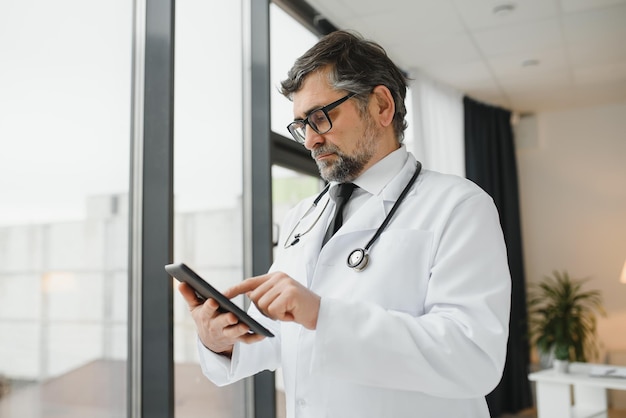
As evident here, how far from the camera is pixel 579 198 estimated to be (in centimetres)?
547

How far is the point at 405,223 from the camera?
118 centimetres

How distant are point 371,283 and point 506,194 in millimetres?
4552

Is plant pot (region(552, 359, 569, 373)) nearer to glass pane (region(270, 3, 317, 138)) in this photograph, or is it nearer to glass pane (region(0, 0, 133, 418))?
glass pane (region(270, 3, 317, 138))

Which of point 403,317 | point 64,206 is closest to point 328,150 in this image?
point 403,317

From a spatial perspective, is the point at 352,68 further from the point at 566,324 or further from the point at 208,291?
the point at 566,324

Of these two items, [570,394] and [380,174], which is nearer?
[380,174]

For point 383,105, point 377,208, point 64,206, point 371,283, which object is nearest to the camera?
point 371,283

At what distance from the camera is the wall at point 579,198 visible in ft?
17.3

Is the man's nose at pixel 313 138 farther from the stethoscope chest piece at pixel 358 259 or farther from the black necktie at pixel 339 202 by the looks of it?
the stethoscope chest piece at pixel 358 259

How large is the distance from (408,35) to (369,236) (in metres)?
2.83

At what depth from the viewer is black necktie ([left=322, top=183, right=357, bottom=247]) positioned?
129 centimetres

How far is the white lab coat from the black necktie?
0.03m

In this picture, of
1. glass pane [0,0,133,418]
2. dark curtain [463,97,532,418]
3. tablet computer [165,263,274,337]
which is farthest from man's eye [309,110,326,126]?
dark curtain [463,97,532,418]

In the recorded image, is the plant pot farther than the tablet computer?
Yes
